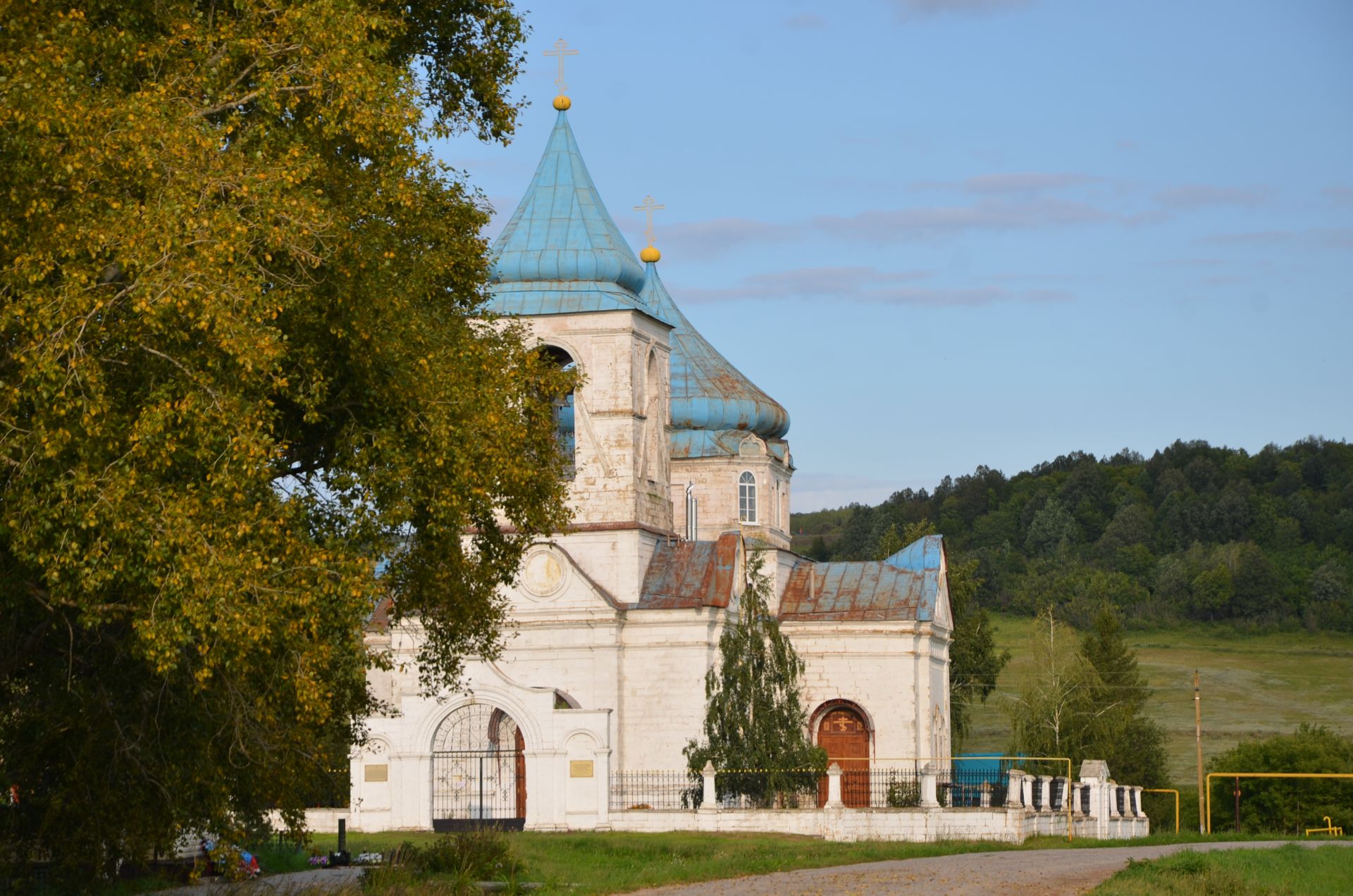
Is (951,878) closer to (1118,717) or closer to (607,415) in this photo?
(607,415)

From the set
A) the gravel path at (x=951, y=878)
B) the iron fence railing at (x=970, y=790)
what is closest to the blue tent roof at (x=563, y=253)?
the iron fence railing at (x=970, y=790)

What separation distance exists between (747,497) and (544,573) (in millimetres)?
9850

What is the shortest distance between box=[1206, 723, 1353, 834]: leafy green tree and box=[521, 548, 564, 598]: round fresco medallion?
17242 mm

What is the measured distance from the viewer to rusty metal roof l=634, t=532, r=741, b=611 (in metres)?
35.2


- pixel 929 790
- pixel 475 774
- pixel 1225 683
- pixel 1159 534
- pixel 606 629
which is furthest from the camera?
pixel 1159 534

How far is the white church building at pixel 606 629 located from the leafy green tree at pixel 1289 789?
9.62 metres

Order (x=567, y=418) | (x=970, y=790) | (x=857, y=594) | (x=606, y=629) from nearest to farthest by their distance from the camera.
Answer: (x=970, y=790), (x=606, y=629), (x=567, y=418), (x=857, y=594)

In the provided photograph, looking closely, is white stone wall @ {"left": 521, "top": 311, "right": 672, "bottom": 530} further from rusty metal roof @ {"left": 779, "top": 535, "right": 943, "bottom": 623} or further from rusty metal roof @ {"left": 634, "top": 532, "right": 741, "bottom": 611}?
rusty metal roof @ {"left": 779, "top": 535, "right": 943, "bottom": 623}

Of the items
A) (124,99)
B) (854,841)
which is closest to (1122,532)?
(854,841)

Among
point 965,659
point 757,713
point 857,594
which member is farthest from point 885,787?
point 965,659

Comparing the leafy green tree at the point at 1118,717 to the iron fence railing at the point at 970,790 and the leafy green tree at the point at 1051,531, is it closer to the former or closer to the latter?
the iron fence railing at the point at 970,790

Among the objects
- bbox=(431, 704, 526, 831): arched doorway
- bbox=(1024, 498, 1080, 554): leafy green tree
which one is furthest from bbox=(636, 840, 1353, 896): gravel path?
bbox=(1024, 498, 1080, 554): leafy green tree

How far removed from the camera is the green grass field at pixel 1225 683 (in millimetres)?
73875

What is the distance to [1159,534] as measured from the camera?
11506 cm
